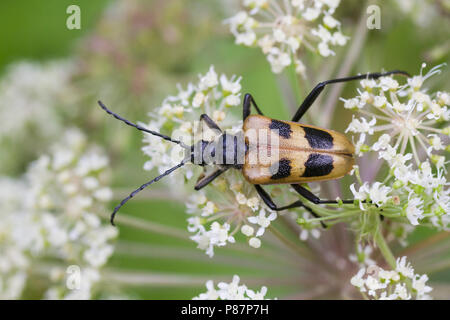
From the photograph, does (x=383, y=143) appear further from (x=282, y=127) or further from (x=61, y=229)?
(x=61, y=229)

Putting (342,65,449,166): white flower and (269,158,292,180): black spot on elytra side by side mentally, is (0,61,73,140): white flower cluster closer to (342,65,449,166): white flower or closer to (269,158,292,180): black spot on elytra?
(269,158,292,180): black spot on elytra

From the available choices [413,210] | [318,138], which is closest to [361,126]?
[318,138]

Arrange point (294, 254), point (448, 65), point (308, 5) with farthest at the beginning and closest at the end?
point (448, 65), point (294, 254), point (308, 5)

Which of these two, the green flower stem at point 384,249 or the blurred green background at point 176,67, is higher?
the blurred green background at point 176,67

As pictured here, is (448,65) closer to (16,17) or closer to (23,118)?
(23,118)

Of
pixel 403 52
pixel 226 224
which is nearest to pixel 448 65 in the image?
pixel 403 52

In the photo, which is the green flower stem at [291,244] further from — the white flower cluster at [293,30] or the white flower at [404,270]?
the white flower cluster at [293,30]

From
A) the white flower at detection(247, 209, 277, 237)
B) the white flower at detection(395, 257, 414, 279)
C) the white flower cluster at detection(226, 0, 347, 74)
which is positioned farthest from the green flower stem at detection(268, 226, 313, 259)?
the white flower cluster at detection(226, 0, 347, 74)

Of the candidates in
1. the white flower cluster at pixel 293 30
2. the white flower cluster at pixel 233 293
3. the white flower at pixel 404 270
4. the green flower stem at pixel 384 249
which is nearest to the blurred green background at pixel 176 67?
the white flower cluster at pixel 293 30
